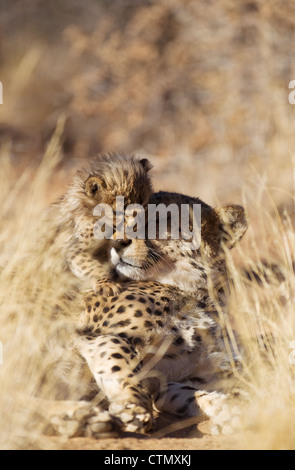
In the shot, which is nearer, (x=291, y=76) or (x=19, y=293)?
(x=19, y=293)

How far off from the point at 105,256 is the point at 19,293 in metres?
0.68

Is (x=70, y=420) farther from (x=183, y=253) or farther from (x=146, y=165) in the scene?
(x=146, y=165)

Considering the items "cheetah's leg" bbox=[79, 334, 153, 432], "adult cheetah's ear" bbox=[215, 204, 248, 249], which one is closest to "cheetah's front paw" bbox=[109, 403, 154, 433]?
"cheetah's leg" bbox=[79, 334, 153, 432]

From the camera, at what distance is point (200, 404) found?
2.90 metres

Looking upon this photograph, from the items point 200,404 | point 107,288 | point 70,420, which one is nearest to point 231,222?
Result: point 107,288

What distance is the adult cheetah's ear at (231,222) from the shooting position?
346cm

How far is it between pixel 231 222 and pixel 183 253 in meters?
0.33

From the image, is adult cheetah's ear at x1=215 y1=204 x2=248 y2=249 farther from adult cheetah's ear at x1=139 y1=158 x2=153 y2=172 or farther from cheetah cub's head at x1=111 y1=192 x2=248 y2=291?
adult cheetah's ear at x1=139 y1=158 x2=153 y2=172

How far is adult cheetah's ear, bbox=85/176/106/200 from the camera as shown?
3562mm

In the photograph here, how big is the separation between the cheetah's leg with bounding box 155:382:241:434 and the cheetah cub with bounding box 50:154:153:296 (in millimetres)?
662

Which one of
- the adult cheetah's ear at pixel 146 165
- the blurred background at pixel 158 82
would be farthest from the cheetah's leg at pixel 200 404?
the blurred background at pixel 158 82
